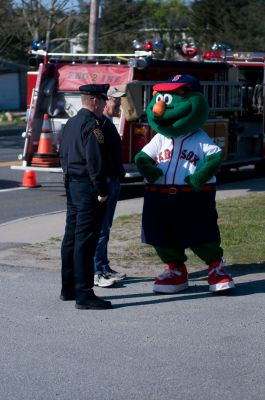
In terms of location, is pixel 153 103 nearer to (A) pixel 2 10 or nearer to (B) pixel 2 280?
(B) pixel 2 280

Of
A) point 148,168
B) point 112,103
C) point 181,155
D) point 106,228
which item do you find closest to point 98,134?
point 148,168

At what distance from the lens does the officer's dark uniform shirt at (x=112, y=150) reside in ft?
23.1

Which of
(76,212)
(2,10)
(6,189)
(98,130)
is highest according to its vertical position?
(2,10)

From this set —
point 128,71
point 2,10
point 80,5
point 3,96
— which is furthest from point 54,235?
point 3,96

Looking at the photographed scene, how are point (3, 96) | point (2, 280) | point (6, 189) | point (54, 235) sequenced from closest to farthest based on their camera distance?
1. point (2, 280)
2. point (54, 235)
3. point (6, 189)
4. point (3, 96)

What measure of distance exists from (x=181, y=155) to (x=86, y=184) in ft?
3.01

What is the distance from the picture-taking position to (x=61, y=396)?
16.6 ft

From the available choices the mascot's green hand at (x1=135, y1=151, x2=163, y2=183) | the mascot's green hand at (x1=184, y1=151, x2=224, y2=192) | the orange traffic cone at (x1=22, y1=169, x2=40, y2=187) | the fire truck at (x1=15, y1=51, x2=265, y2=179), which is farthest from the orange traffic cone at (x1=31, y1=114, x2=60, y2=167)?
the mascot's green hand at (x1=184, y1=151, x2=224, y2=192)

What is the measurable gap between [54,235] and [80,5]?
30435 mm

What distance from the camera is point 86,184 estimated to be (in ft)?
22.9

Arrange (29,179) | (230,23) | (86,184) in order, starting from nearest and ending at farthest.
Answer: (86,184) < (29,179) < (230,23)

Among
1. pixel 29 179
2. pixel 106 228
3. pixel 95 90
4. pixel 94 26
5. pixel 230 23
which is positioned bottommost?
pixel 29 179

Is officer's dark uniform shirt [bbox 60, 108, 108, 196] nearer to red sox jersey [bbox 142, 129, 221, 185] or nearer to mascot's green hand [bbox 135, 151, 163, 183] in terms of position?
mascot's green hand [bbox 135, 151, 163, 183]

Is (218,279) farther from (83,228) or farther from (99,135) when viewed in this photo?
(99,135)
